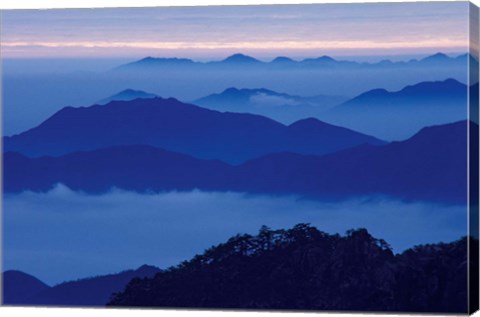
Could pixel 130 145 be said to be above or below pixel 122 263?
above

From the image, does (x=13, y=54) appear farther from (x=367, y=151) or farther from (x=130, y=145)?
(x=367, y=151)

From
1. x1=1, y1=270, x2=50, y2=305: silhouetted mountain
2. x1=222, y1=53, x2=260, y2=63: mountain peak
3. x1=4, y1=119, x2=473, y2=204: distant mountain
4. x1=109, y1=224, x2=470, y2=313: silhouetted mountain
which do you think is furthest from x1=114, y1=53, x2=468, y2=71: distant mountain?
x1=1, y1=270, x2=50, y2=305: silhouetted mountain

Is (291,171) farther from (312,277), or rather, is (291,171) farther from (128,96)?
(128,96)

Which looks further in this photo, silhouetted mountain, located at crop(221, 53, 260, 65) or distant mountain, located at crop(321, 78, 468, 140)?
silhouetted mountain, located at crop(221, 53, 260, 65)

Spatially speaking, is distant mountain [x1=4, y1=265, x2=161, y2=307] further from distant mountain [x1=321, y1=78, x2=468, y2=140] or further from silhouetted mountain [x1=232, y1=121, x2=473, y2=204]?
distant mountain [x1=321, y1=78, x2=468, y2=140]

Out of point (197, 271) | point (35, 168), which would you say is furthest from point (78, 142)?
→ point (197, 271)

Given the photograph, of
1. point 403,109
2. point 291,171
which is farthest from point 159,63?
point 403,109
